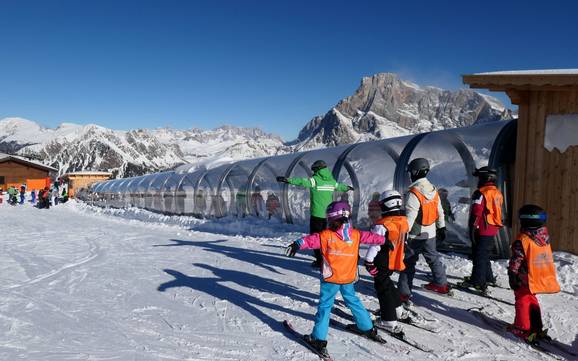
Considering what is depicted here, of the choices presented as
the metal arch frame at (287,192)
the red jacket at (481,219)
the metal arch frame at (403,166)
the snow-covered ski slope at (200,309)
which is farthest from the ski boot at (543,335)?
the metal arch frame at (287,192)

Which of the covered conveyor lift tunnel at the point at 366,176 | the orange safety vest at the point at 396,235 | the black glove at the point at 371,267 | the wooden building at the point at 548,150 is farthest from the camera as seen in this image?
the covered conveyor lift tunnel at the point at 366,176

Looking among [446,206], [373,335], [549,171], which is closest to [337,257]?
[373,335]

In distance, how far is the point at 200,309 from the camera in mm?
5129

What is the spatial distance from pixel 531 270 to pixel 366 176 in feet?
21.1

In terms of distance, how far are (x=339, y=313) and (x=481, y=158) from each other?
5.16m

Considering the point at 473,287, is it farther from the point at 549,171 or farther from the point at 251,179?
the point at 251,179

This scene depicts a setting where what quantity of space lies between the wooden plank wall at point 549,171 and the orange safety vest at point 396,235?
4480 mm

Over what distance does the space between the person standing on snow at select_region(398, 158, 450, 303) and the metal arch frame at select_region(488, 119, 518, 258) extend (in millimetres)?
3170

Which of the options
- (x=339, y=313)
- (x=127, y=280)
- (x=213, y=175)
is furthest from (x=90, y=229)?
(x=339, y=313)

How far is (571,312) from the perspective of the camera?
16.8 ft

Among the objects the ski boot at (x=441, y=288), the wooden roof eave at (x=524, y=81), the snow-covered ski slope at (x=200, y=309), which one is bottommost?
the snow-covered ski slope at (x=200, y=309)

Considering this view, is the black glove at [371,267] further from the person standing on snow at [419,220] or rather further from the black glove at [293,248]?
the person standing on snow at [419,220]

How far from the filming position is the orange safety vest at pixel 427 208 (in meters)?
5.12

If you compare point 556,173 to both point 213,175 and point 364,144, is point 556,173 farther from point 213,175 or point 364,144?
point 213,175
